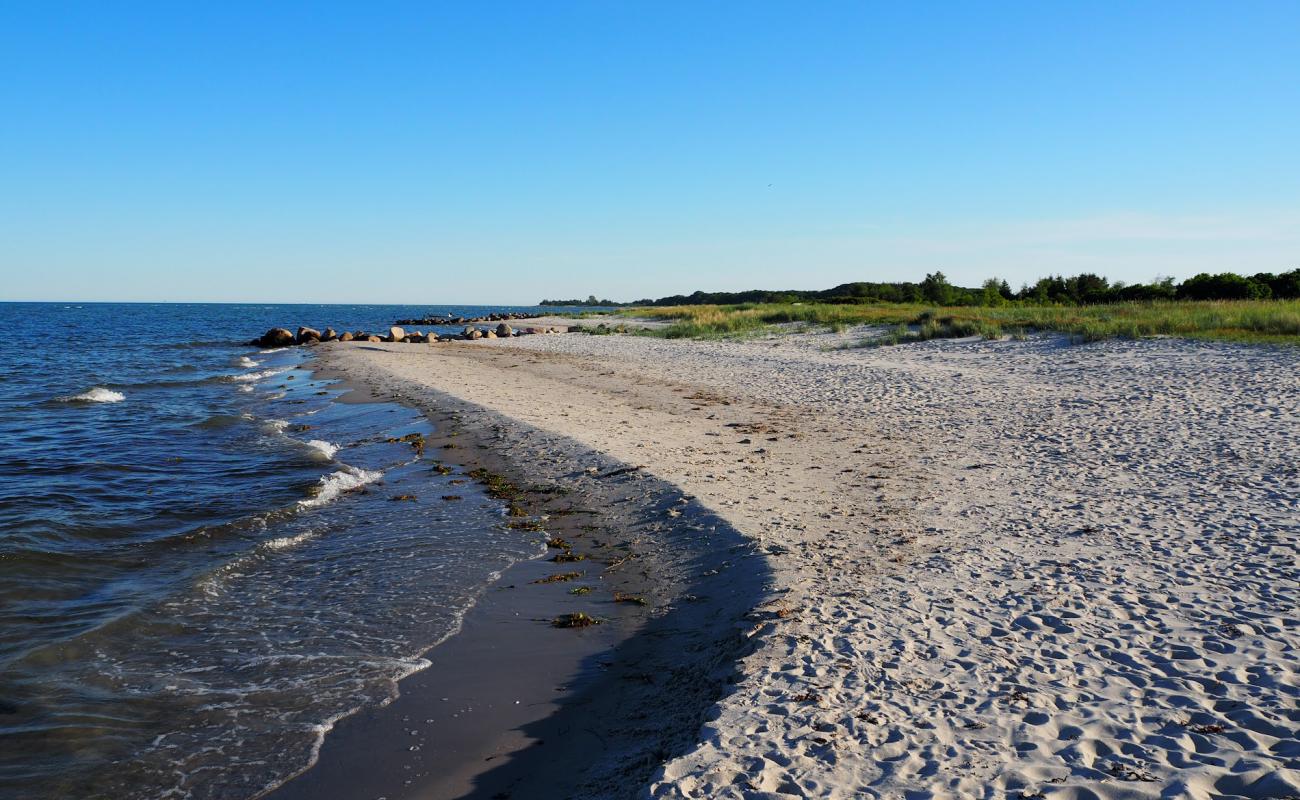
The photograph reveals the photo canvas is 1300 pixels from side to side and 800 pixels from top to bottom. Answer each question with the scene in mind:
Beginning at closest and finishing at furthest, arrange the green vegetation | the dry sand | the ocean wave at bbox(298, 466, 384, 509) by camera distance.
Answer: the dry sand < the green vegetation < the ocean wave at bbox(298, 466, 384, 509)

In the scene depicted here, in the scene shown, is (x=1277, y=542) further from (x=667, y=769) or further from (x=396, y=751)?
(x=396, y=751)

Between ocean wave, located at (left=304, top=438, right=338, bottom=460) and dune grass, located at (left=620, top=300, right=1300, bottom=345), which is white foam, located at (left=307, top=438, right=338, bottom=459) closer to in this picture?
ocean wave, located at (left=304, top=438, right=338, bottom=460)

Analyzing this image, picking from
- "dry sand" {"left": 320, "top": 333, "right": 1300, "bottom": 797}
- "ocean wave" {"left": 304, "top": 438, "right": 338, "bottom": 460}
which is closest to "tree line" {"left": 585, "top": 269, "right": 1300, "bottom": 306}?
"dry sand" {"left": 320, "top": 333, "right": 1300, "bottom": 797}

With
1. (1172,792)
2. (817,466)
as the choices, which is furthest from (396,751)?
(817,466)

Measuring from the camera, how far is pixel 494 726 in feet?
18.1

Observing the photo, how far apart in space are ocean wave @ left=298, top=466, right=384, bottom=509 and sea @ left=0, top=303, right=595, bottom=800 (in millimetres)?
55

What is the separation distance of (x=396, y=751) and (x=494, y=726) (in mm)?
661

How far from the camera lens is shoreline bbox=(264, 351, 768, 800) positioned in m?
4.91


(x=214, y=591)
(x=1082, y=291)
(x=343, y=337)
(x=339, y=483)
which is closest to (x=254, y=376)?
(x=343, y=337)

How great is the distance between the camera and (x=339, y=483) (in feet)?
42.2

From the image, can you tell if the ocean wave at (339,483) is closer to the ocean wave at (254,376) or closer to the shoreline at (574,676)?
the shoreline at (574,676)

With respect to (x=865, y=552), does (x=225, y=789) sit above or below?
below

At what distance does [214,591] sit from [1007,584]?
7865 millimetres

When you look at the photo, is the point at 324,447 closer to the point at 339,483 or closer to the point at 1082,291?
the point at 339,483
